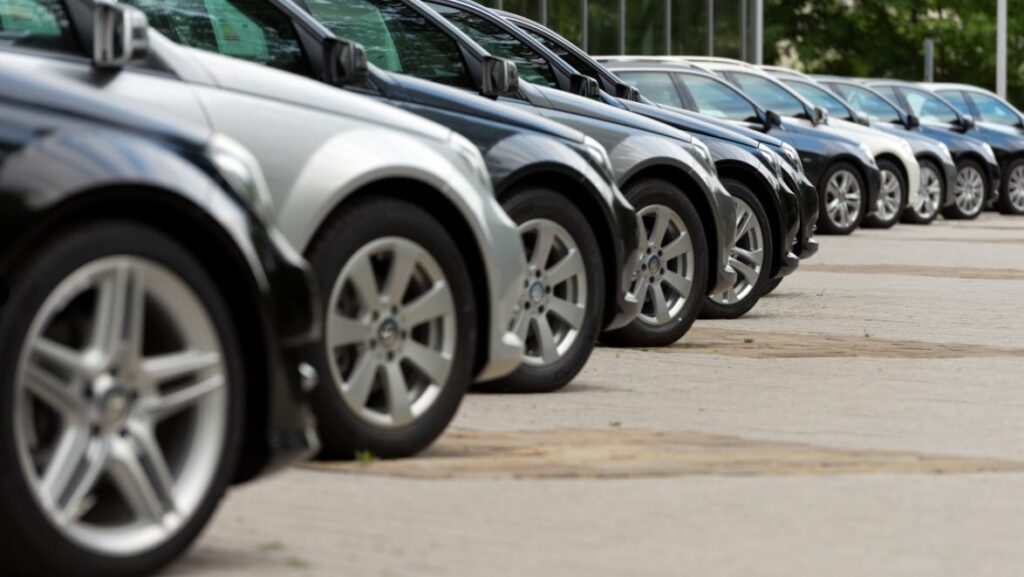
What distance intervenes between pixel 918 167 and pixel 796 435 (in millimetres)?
18994

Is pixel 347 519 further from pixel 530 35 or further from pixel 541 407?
pixel 530 35

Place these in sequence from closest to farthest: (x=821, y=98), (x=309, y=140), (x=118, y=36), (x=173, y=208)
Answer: (x=173, y=208) < (x=118, y=36) < (x=309, y=140) < (x=821, y=98)

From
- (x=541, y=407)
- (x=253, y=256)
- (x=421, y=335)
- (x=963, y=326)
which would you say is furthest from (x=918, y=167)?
(x=253, y=256)

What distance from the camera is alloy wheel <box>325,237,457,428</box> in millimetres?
7074

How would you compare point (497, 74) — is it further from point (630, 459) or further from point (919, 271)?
point (919, 271)

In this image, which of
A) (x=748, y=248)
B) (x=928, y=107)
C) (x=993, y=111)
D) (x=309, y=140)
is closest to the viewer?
(x=309, y=140)

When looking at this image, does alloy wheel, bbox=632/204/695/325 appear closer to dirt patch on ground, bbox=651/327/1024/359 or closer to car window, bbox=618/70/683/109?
dirt patch on ground, bbox=651/327/1024/359

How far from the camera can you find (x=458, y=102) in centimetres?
903

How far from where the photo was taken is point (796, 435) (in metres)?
8.02

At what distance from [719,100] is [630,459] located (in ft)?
42.2

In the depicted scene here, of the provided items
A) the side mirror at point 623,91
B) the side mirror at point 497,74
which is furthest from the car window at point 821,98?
the side mirror at point 497,74

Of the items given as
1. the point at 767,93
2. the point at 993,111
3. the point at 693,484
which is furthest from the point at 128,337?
the point at 993,111

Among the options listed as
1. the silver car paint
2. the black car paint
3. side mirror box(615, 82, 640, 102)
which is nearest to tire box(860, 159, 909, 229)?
side mirror box(615, 82, 640, 102)

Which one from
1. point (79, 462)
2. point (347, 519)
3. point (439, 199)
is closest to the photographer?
point (79, 462)
